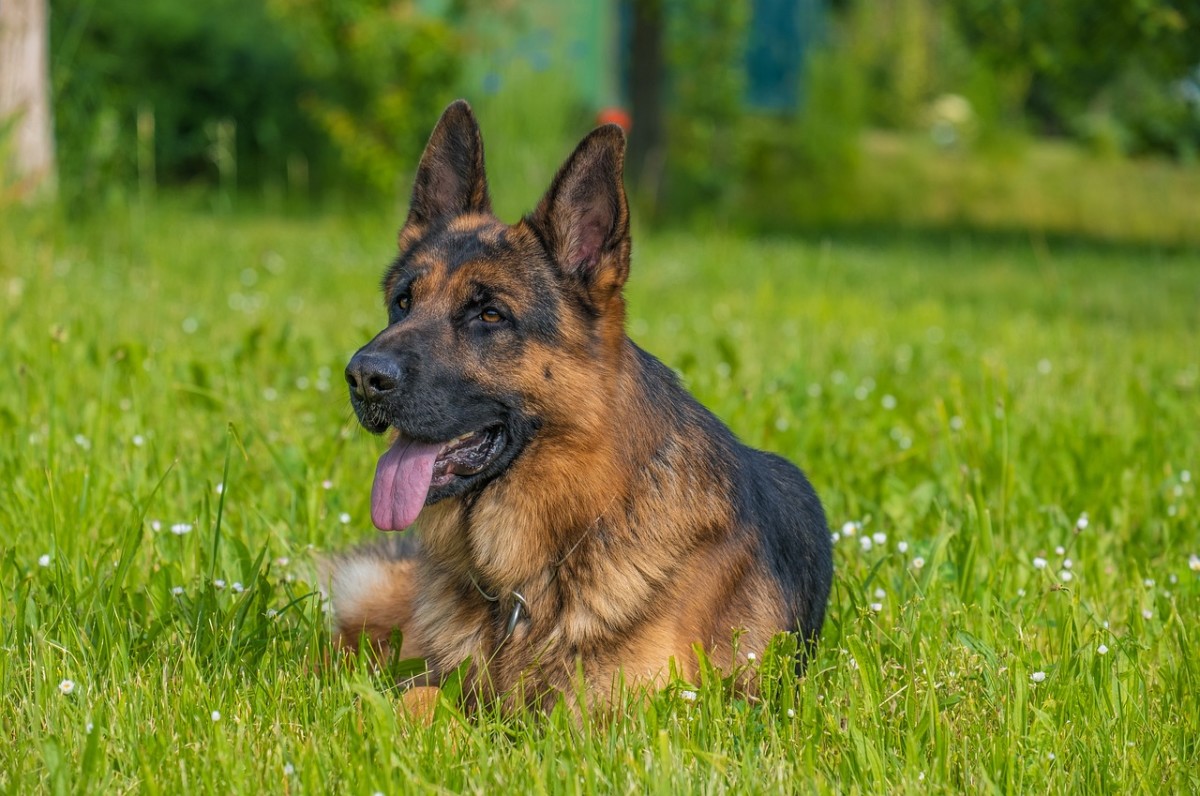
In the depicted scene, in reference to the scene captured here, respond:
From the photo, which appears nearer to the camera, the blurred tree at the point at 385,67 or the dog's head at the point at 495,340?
the dog's head at the point at 495,340

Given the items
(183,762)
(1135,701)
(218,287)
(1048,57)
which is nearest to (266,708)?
(183,762)

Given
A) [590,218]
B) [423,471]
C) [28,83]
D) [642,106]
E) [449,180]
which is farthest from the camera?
[642,106]

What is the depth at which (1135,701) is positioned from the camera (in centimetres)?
310

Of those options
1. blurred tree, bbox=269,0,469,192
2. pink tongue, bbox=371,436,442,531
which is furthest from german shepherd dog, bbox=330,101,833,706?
blurred tree, bbox=269,0,469,192

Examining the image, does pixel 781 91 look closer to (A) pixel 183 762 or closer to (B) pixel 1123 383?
(B) pixel 1123 383

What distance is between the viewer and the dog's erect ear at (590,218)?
3.47 meters

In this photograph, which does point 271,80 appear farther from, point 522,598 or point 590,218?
point 522,598

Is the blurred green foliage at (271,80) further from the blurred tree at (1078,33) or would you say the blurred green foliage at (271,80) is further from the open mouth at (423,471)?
the open mouth at (423,471)

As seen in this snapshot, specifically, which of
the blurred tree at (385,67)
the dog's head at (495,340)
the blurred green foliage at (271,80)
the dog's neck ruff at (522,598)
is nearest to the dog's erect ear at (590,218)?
the dog's head at (495,340)

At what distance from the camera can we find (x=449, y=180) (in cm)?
394

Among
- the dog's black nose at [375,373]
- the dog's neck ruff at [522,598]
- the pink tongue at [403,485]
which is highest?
the dog's black nose at [375,373]

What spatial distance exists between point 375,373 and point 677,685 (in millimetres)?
1095

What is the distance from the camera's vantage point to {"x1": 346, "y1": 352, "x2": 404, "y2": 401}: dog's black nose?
3279 millimetres

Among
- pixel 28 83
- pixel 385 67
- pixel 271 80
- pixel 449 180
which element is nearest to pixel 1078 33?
pixel 385 67
